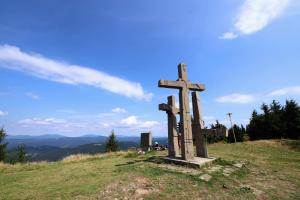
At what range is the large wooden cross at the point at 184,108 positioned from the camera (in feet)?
38.1

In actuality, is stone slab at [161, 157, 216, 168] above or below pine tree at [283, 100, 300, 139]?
below

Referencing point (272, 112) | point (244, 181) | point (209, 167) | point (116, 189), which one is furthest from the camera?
point (272, 112)

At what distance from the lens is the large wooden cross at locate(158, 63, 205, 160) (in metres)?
11.6

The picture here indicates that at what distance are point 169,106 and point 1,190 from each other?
333 inches

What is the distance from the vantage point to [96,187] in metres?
7.70

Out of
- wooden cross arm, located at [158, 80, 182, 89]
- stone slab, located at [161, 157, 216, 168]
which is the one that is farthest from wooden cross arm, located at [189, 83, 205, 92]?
stone slab, located at [161, 157, 216, 168]

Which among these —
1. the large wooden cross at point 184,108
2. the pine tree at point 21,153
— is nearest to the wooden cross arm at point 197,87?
the large wooden cross at point 184,108

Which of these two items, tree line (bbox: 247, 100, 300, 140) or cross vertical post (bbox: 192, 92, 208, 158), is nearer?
cross vertical post (bbox: 192, 92, 208, 158)

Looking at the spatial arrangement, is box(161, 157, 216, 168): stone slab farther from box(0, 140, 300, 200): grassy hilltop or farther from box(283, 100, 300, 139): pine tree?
box(283, 100, 300, 139): pine tree

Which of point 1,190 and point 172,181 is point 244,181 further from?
point 1,190

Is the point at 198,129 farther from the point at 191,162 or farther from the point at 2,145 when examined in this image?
the point at 2,145

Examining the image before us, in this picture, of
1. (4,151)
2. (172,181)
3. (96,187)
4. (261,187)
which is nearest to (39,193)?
(96,187)

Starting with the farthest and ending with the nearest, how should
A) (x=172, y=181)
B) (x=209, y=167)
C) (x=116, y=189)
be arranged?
1. (x=209, y=167)
2. (x=172, y=181)
3. (x=116, y=189)

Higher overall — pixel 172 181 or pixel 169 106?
pixel 169 106
